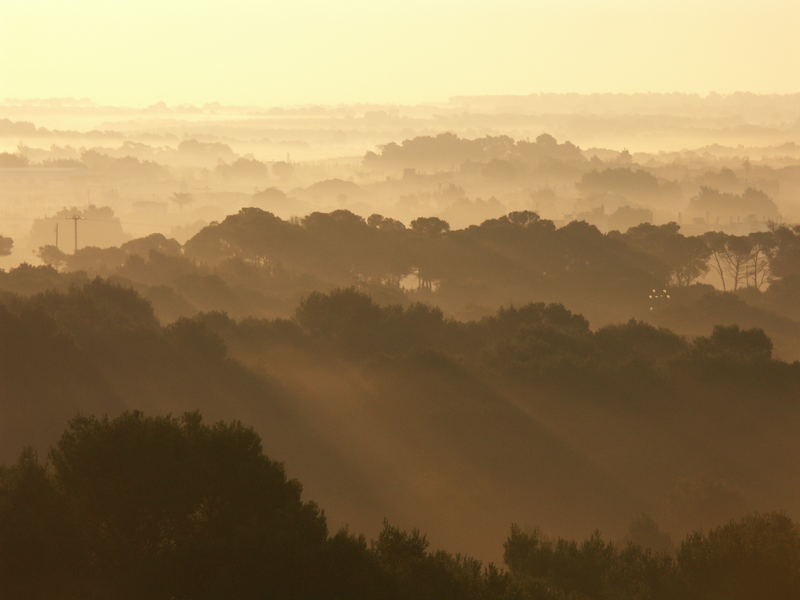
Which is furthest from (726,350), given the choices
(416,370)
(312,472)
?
(312,472)

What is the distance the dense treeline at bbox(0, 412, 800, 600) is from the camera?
56.9 feet

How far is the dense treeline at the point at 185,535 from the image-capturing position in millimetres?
17328

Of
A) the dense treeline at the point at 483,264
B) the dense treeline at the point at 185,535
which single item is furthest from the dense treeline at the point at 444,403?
the dense treeline at the point at 483,264

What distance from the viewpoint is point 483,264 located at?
8050cm

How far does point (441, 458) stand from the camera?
1463 inches

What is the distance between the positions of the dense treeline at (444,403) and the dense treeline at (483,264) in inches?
793

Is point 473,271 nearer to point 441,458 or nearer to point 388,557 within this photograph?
point 441,458

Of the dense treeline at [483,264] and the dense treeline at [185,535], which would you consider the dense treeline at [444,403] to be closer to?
the dense treeline at [185,535]

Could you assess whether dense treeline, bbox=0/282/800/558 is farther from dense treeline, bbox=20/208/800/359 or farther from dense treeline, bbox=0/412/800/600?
dense treeline, bbox=20/208/800/359

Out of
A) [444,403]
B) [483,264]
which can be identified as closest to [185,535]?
[444,403]

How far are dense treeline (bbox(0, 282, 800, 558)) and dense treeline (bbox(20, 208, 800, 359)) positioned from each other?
66.0 ft

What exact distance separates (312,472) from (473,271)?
45993 mm

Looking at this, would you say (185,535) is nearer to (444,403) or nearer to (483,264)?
(444,403)

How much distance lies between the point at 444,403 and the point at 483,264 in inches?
1563
